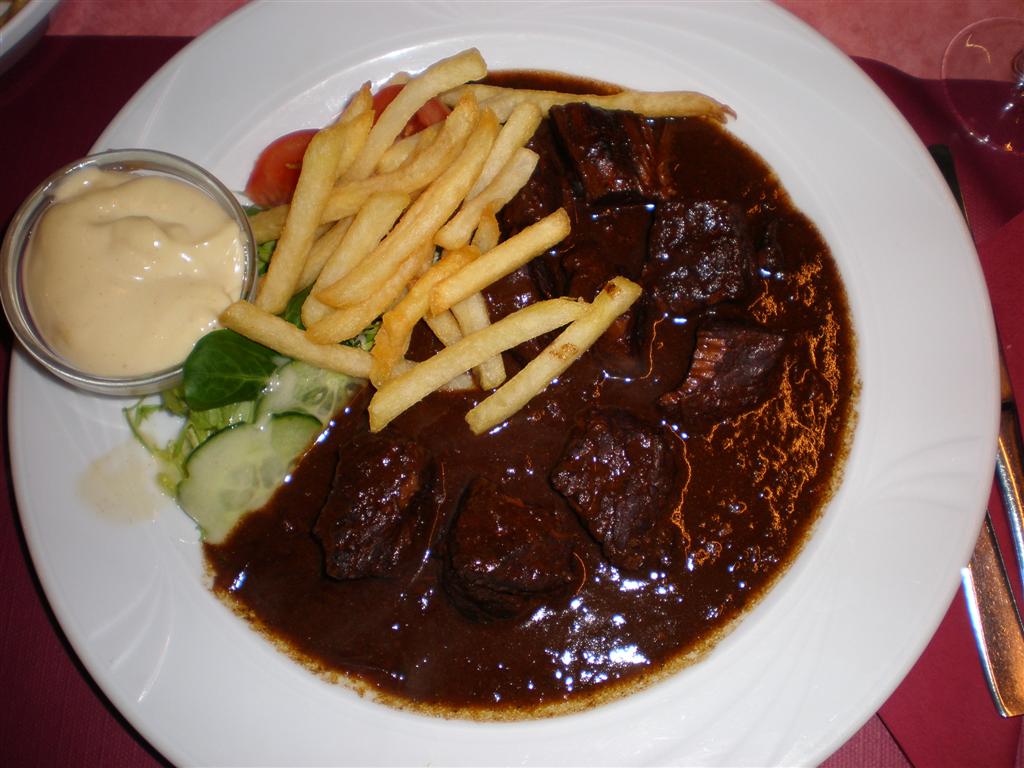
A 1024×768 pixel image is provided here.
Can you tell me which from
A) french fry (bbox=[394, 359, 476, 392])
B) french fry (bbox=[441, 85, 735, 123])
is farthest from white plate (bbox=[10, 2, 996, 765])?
french fry (bbox=[394, 359, 476, 392])

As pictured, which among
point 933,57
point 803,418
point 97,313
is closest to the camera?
point 97,313

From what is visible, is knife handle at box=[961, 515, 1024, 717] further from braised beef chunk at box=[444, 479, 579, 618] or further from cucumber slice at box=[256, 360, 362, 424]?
cucumber slice at box=[256, 360, 362, 424]

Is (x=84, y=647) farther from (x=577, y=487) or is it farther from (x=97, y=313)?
(x=577, y=487)

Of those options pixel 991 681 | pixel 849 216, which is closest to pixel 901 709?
pixel 991 681

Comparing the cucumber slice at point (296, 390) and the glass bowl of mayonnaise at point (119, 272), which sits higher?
the glass bowl of mayonnaise at point (119, 272)

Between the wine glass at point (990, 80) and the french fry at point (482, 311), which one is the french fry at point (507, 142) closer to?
the french fry at point (482, 311)

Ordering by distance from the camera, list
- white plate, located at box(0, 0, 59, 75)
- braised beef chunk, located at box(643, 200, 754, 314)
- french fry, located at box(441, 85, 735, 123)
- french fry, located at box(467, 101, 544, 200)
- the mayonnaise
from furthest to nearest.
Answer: white plate, located at box(0, 0, 59, 75) < french fry, located at box(441, 85, 735, 123) < braised beef chunk, located at box(643, 200, 754, 314) < french fry, located at box(467, 101, 544, 200) < the mayonnaise

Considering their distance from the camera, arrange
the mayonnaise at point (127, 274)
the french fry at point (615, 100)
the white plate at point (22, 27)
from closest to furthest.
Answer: the mayonnaise at point (127, 274) < the french fry at point (615, 100) < the white plate at point (22, 27)

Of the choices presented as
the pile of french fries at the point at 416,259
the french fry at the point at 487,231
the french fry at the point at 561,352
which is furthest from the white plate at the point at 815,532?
the french fry at the point at 561,352
